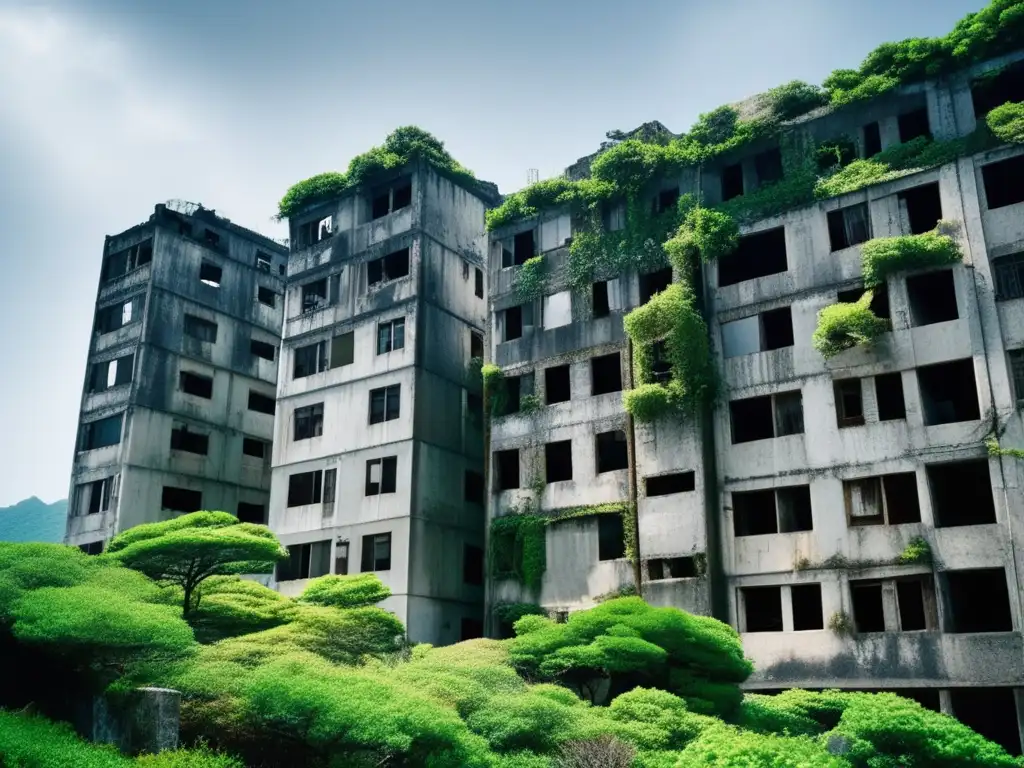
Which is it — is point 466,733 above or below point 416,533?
below

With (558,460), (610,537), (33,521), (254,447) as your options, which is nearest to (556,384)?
(558,460)

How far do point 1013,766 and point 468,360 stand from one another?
25.3 m

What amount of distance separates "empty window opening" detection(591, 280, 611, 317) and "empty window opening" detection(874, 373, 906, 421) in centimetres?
1024

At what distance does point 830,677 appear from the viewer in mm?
26828

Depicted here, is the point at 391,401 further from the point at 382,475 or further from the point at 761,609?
the point at 761,609

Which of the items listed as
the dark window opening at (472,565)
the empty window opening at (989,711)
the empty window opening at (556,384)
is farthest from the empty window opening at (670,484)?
the empty window opening at (989,711)

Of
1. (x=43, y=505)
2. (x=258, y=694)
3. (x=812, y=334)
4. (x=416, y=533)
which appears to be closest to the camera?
(x=258, y=694)

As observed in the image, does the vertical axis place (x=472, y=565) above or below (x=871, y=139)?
below

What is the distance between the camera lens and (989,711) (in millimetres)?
25406

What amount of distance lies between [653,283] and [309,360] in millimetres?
15830

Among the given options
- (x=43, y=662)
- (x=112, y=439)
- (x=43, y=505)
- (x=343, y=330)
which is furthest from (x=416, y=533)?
(x=43, y=505)

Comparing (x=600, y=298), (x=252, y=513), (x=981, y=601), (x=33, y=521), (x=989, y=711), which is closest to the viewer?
(x=989, y=711)

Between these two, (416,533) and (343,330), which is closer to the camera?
(416,533)

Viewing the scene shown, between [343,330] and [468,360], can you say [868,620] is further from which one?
[343,330]
